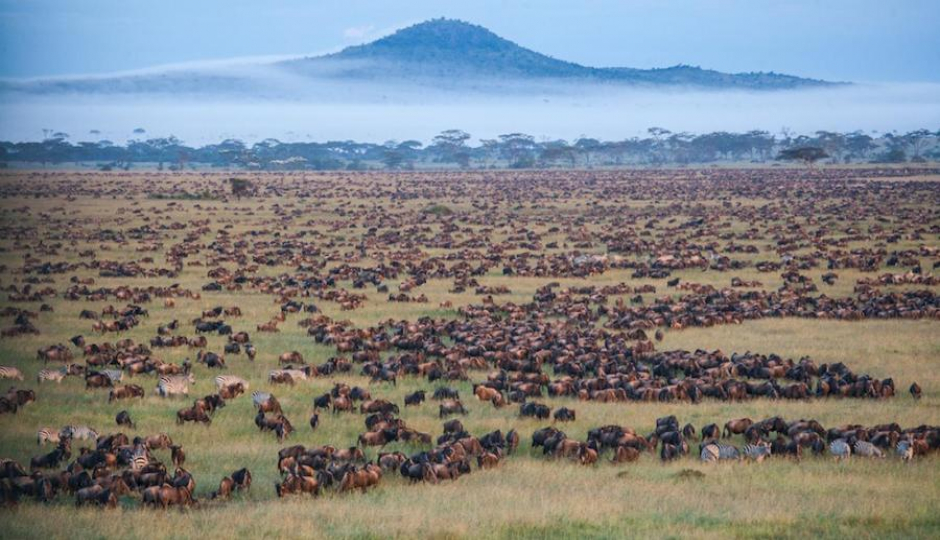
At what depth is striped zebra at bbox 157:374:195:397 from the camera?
16984 millimetres

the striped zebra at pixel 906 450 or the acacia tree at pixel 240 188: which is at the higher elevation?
the acacia tree at pixel 240 188

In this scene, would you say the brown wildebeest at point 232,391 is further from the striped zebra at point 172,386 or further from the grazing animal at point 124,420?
the grazing animal at point 124,420

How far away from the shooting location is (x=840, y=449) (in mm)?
13078

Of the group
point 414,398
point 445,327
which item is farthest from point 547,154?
point 414,398

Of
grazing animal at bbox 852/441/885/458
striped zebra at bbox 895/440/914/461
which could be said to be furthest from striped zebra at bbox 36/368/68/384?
striped zebra at bbox 895/440/914/461

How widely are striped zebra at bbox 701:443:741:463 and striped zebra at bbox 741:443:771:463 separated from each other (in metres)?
0.10

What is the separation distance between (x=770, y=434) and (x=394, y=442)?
5.08 metres

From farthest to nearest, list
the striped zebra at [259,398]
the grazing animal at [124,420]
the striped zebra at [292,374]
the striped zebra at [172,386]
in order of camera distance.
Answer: the striped zebra at [292,374], the striped zebra at [172,386], the striped zebra at [259,398], the grazing animal at [124,420]

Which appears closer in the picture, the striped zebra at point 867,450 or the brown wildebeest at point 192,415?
the striped zebra at point 867,450

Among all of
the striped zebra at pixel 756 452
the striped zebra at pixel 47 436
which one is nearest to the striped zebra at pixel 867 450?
the striped zebra at pixel 756 452

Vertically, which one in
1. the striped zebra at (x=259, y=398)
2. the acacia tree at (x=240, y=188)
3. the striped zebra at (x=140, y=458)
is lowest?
the striped zebra at (x=259, y=398)

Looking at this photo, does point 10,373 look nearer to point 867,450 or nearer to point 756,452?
point 756,452

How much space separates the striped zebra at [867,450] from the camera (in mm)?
12977

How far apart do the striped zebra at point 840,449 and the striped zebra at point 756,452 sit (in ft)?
2.58
